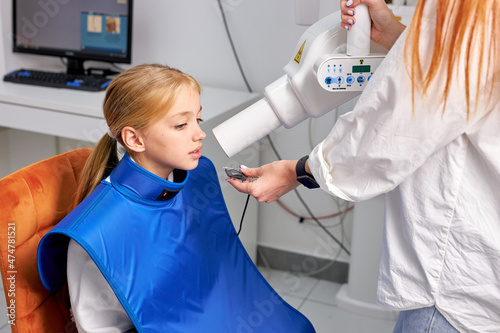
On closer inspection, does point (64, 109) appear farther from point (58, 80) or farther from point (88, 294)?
point (88, 294)

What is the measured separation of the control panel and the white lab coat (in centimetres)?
19

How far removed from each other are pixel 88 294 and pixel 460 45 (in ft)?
2.65

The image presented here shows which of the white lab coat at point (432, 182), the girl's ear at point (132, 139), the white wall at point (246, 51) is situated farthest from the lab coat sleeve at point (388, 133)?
the white wall at point (246, 51)

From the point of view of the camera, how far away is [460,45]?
2.56 ft

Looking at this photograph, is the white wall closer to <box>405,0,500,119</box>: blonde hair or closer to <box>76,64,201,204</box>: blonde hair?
<box>76,64,201,204</box>: blonde hair

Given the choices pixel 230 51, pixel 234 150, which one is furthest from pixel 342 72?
pixel 230 51

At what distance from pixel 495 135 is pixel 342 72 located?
0.37 meters

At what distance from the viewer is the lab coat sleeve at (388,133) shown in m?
0.82

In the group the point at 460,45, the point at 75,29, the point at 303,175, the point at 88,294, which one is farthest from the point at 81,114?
the point at 460,45

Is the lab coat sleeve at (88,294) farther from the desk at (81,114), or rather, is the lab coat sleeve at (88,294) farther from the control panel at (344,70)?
the desk at (81,114)

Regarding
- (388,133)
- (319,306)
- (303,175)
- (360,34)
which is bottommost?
(319,306)

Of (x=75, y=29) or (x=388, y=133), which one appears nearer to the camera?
(x=388, y=133)

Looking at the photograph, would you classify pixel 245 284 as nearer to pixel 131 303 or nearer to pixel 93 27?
pixel 131 303

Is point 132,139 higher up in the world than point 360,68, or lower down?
lower down
